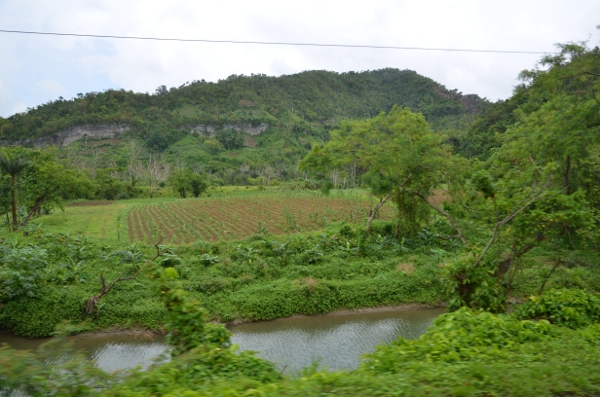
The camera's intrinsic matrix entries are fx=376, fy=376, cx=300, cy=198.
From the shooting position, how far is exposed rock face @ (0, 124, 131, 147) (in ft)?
286

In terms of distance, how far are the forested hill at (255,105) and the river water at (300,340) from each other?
3368 inches

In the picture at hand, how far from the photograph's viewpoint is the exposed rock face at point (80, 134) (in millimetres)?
87250

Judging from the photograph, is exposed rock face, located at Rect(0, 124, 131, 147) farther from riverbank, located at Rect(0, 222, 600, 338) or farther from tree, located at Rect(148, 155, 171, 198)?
riverbank, located at Rect(0, 222, 600, 338)

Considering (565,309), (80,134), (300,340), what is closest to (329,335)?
(300,340)

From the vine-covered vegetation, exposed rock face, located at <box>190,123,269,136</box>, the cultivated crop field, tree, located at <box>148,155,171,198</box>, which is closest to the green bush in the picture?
the vine-covered vegetation

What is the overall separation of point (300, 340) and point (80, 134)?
9671 cm

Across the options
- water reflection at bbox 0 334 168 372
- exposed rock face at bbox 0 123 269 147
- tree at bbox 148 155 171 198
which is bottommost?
water reflection at bbox 0 334 168 372

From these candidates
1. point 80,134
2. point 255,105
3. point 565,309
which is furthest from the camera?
point 255,105

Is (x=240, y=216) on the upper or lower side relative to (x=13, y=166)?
lower

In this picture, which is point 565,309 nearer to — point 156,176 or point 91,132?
point 156,176

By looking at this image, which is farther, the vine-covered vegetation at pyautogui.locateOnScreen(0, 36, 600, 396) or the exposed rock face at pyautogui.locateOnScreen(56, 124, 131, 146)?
the exposed rock face at pyautogui.locateOnScreen(56, 124, 131, 146)

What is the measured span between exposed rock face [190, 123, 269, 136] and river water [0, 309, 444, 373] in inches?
3623

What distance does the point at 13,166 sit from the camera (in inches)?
843

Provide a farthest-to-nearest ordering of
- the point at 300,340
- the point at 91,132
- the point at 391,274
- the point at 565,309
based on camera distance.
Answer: the point at 91,132, the point at 391,274, the point at 300,340, the point at 565,309
